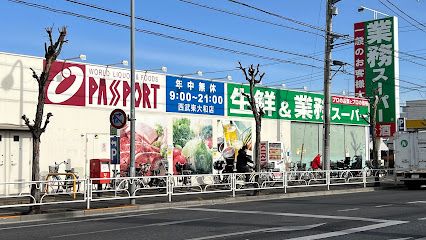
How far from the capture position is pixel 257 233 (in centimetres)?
1134

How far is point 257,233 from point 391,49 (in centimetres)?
3087

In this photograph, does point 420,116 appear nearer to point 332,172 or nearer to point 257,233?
point 332,172

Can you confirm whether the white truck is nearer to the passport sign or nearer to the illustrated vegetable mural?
the passport sign

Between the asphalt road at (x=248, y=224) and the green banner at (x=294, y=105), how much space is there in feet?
42.1

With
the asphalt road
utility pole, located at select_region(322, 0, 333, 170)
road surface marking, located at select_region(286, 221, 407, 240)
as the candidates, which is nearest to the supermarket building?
utility pole, located at select_region(322, 0, 333, 170)

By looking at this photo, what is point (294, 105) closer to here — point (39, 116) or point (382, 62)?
point (382, 62)

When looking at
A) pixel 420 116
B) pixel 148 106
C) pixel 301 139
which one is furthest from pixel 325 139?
pixel 420 116

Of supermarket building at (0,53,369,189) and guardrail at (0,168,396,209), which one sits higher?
supermarket building at (0,53,369,189)

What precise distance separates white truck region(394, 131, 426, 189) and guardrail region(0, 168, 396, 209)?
1413mm

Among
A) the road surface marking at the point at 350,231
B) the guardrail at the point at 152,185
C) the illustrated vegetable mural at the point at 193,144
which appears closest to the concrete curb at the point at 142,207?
the guardrail at the point at 152,185

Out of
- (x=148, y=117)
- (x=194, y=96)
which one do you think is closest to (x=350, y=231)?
(x=148, y=117)

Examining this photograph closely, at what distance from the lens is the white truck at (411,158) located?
27.7 meters

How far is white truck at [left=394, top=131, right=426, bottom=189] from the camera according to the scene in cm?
2772

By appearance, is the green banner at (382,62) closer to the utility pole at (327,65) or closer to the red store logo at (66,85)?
the utility pole at (327,65)
